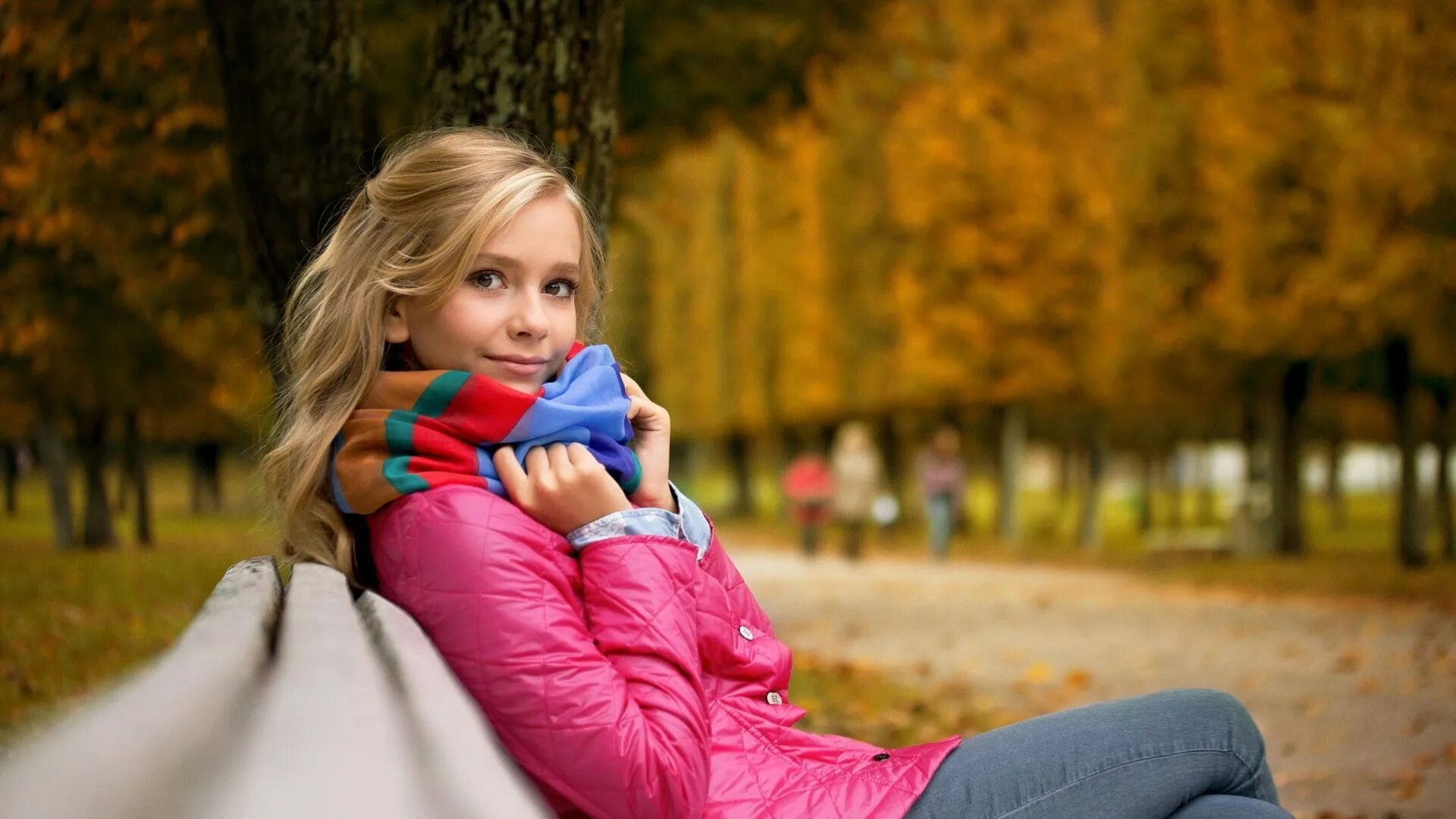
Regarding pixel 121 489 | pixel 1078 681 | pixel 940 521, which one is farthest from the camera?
pixel 940 521

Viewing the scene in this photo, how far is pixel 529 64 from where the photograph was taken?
4.11m

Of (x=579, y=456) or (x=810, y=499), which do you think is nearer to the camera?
(x=579, y=456)

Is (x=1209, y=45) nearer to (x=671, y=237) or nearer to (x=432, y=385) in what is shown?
(x=432, y=385)

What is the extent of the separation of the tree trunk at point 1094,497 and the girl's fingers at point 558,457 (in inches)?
885

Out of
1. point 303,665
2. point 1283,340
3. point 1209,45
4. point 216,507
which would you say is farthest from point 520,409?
point 1209,45

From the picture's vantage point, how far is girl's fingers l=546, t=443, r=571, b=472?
78.9 inches

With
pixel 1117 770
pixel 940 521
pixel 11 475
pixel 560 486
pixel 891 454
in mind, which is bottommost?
pixel 891 454

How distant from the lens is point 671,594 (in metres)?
2.01

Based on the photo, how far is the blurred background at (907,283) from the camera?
5.68 meters

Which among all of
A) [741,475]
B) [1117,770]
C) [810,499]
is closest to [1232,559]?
[810,499]

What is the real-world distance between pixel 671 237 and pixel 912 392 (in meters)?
17.2

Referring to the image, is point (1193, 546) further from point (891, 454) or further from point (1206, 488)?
point (1206, 488)

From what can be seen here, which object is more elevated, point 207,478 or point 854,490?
point 207,478

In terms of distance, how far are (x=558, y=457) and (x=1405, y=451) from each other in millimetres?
16486
